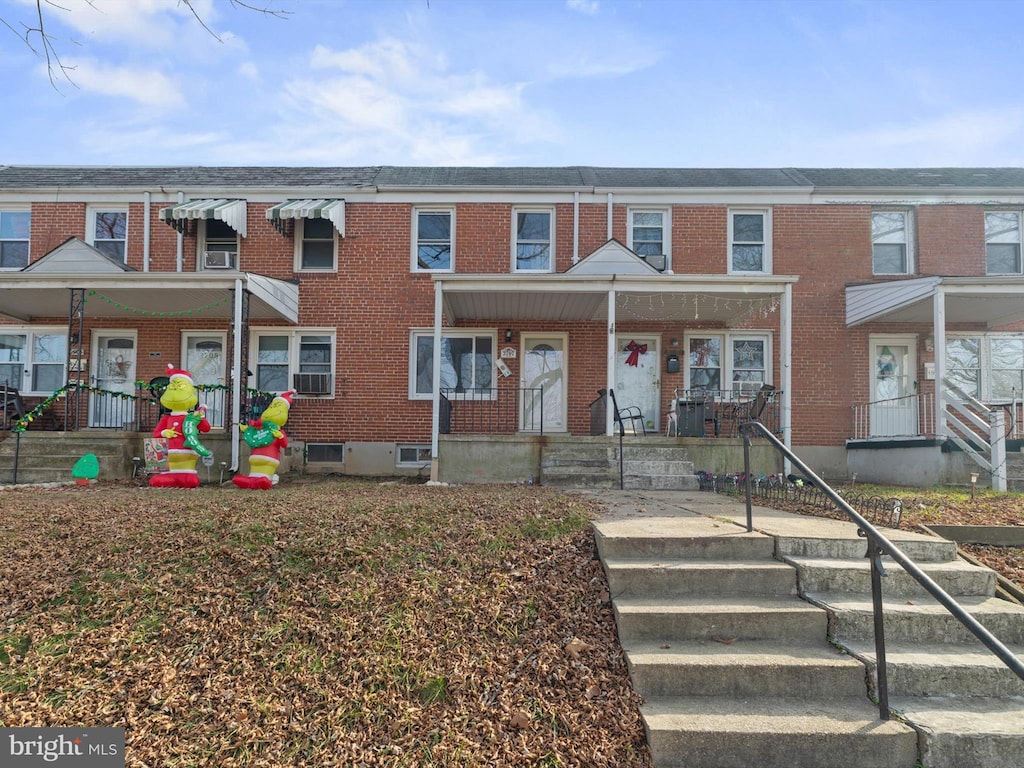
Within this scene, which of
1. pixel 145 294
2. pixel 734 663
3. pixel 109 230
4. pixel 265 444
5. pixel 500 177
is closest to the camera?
pixel 734 663

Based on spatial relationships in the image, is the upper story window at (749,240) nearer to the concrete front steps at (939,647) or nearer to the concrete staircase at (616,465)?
the concrete staircase at (616,465)

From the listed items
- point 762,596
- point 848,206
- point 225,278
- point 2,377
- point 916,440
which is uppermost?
point 848,206

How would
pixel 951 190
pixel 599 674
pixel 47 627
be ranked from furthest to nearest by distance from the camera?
pixel 951 190, pixel 47 627, pixel 599 674

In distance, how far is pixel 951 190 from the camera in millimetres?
12281

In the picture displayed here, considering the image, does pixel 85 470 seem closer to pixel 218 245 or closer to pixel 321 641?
pixel 218 245

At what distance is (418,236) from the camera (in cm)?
1277

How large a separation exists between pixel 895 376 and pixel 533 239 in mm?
7916

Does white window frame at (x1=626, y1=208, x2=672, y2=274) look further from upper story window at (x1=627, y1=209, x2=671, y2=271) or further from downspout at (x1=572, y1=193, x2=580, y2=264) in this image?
downspout at (x1=572, y1=193, x2=580, y2=264)

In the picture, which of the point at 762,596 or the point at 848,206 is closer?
the point at 762,596

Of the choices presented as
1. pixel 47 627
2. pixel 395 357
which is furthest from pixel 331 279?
pixel 47 627

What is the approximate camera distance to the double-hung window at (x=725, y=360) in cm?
1249

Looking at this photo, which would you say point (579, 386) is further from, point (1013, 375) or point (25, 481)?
point (25, 481)

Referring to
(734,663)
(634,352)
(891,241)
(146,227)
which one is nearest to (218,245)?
(146,227)

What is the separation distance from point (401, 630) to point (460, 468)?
233 inches
